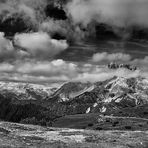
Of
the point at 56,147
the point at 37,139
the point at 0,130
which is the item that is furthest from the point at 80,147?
the point at 0,130

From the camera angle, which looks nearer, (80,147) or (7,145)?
(7,145)

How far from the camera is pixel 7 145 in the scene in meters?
40.2

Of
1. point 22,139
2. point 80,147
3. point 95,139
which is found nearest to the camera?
point 80,147

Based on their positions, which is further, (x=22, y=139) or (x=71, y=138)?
(x=71, y=138)

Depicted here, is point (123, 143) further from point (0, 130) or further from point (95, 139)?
point (0, 130)

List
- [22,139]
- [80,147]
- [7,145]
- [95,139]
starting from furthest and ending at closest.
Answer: [95,139]
[22,139]
[80,147]
[7,145]

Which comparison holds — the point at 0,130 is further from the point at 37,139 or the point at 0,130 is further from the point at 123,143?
the point at 123,143

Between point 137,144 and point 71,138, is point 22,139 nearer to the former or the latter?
A: point 71,138

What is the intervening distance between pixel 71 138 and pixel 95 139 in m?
4.36

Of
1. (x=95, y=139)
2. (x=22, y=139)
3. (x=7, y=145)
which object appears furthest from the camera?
(x=95, y=139)

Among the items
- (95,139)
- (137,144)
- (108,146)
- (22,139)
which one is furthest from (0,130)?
(137,144)

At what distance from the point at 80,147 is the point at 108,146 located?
506 centimetres

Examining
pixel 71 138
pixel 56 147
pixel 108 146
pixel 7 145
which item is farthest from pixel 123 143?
pixel 7 145

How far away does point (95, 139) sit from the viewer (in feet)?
176
